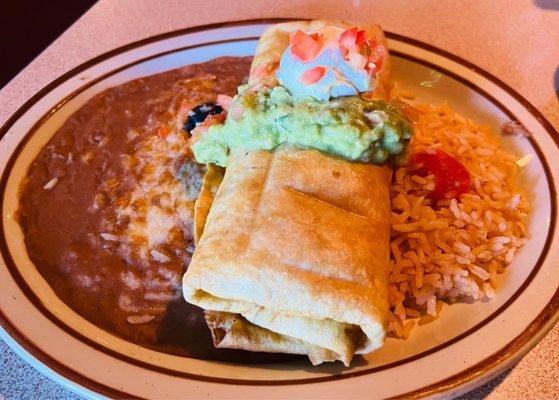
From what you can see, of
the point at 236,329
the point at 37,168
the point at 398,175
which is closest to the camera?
the point at 236,329

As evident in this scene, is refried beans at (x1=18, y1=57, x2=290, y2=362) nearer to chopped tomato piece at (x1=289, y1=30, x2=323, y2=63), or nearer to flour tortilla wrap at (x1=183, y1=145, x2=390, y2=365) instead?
flour tortilla wrap at (x1=183, y1=145, x2=390, y2=365)

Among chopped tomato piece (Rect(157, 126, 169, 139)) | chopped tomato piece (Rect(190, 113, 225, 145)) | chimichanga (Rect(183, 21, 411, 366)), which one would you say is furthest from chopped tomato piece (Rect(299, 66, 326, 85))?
chopped tomato piece (Rect(157, 126, 169, 139))

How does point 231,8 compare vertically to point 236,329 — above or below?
above

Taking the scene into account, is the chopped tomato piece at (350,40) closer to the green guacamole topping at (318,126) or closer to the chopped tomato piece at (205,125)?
the green guacamole topping at (318,126)

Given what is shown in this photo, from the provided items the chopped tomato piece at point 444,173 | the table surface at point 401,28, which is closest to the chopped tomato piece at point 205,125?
the chopped tomato piece at point 444,173

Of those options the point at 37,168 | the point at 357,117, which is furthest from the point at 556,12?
the point at 37,168

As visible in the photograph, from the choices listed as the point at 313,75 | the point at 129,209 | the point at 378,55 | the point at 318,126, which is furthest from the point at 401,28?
the point at 129,209

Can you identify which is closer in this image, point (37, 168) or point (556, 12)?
point (37, 168)

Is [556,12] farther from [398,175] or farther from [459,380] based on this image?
[459,380]
